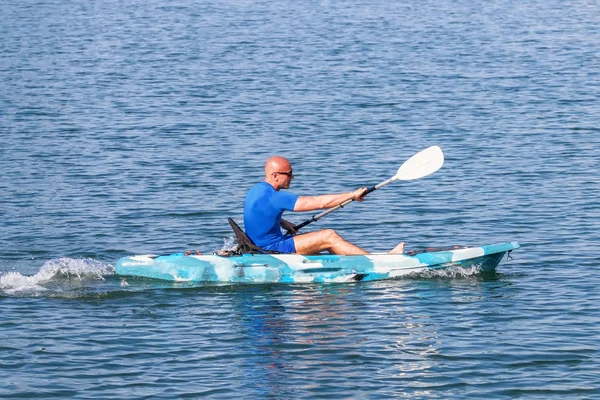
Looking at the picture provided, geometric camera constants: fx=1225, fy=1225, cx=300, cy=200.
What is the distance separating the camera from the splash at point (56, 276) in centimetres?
1325

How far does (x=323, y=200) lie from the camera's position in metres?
13.1

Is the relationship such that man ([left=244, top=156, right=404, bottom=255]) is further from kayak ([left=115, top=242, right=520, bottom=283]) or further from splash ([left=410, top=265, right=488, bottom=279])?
splash ([left=410, top=265, right=488, bottom=279])

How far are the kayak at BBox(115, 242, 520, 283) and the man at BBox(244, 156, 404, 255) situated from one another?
0.17 m

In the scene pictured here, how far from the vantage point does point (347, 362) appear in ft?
35.4

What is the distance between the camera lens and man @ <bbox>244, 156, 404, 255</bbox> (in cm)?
1307

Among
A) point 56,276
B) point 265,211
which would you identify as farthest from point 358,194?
point 56,276

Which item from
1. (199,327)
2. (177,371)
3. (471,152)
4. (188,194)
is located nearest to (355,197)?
(199,327)

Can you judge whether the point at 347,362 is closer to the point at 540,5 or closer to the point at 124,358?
the point at 124,358

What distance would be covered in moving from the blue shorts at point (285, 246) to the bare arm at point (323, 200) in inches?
24.3

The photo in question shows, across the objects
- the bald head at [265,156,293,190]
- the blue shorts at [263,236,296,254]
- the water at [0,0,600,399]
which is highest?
the bald head at [265,156,293,190]

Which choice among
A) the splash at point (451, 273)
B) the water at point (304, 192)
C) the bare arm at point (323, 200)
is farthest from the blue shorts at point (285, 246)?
the splash at point (451, 273)

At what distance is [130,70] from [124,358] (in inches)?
843

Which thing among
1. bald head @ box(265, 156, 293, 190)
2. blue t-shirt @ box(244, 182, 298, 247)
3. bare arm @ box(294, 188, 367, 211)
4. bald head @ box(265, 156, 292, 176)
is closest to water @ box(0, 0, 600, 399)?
blue t-shirt @ box(244, 182, 298, 247)

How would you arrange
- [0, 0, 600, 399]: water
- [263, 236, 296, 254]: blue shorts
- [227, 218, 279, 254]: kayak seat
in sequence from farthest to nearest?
1. [263, 236, 296, 254]: blue shorts
2. [227, 218, 279, 254]: kayak seat
3. [0, 0, 600, 399]: water
